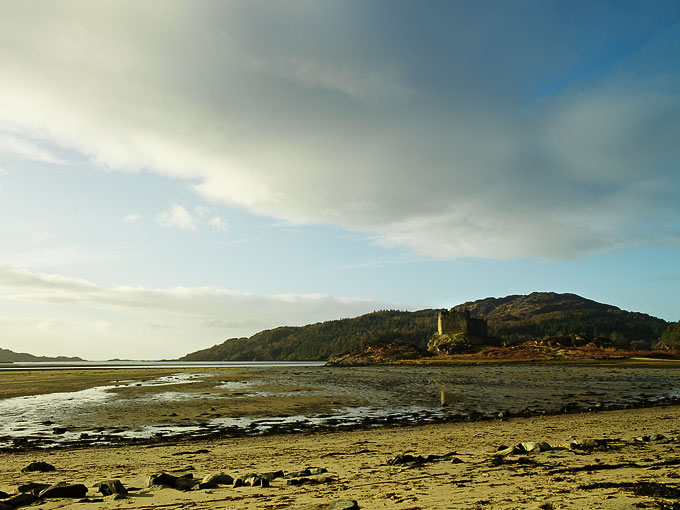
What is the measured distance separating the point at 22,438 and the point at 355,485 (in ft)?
60.1

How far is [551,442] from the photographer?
14.8 meters

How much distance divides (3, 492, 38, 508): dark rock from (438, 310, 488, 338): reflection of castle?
166m

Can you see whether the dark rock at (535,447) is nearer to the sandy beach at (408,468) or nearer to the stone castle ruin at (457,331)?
the sandy beach at (408,468)

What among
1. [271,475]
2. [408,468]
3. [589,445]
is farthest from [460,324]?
[271,475]

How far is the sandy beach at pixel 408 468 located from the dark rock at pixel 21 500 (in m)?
0.43

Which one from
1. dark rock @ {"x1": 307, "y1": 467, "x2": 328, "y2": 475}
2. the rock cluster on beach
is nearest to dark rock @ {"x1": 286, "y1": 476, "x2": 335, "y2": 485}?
the rock cluster on beach

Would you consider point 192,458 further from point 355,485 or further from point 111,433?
point 111,433

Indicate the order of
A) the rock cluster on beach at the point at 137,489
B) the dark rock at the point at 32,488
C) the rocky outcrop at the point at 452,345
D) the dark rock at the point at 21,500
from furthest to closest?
1. the rocky outcrop at the point at 452,345
2. the dark rock at the point at 32,488
3. the rock cluster on beach at the point at 137,489
4. the dark rock at the point at 21,500

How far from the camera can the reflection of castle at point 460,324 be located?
165375 millimetres

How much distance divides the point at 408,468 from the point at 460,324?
163 metres

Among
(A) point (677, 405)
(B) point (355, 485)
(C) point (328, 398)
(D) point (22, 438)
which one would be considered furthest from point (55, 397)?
(A) point (677, 405)

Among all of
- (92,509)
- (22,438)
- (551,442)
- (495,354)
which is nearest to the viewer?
(92,509)

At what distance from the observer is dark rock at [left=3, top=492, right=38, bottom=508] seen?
8719 mm

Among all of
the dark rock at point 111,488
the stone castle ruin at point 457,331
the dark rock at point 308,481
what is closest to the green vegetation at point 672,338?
the stone castle ruin at point 457,331
